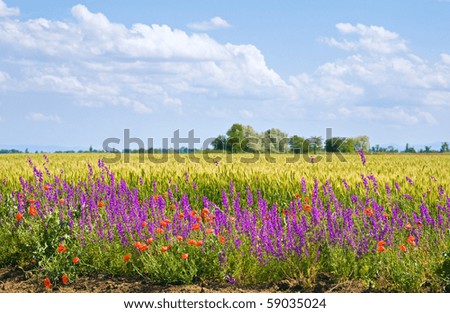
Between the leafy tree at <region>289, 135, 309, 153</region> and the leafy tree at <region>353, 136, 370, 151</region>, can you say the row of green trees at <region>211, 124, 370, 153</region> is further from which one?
the leafy tree at <region>353, 136, 370, 151</region>

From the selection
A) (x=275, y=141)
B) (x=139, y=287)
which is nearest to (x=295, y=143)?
(x=275, y=141)

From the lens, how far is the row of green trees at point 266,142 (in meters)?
49.3

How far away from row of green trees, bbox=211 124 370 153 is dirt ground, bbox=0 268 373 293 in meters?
40.0

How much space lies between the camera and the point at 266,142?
50688 mm

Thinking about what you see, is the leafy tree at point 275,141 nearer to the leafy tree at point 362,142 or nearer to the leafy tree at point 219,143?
the leafy tree at point 219,143

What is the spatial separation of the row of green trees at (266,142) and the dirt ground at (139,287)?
3999cm

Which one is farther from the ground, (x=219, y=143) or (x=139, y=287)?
(x=219, y=143)

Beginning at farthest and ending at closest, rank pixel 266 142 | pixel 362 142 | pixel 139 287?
pixel 362 142 < pixel 266 142 < pixel 139 287

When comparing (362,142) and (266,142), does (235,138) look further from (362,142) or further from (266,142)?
(362,142)

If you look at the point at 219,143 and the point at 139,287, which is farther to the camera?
the point at 219,143

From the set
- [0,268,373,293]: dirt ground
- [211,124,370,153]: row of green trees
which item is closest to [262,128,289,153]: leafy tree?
[211,124,370,153]: row of green trees

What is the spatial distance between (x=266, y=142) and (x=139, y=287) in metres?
46.1

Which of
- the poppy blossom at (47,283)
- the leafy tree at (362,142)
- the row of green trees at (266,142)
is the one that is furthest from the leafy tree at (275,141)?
the poppy blossom at (47,283)

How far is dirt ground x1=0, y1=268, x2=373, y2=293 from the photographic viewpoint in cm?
475
